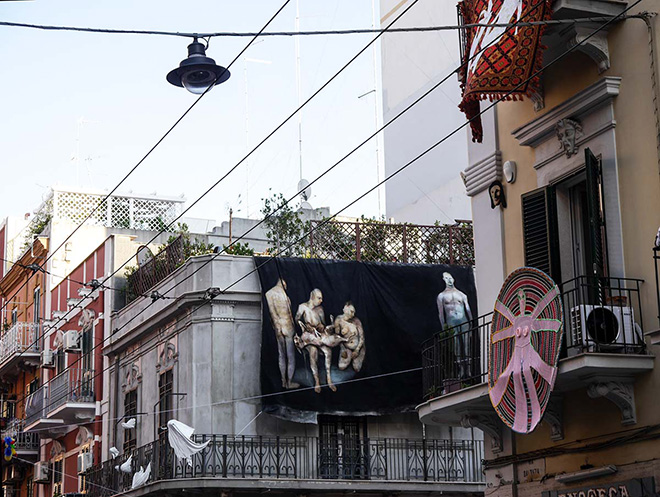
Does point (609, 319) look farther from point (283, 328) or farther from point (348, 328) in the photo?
point (348, 328)

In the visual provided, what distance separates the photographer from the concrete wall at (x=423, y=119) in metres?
35.6

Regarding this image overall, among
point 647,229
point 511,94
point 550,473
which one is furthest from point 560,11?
point 550,473

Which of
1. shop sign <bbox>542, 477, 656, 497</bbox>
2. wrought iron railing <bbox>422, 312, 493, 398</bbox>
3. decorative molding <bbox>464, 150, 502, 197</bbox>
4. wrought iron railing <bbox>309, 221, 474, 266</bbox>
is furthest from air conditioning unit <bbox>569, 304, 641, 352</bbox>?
wrought iron railing <bbox>309, 221, 474, 266</bbox>

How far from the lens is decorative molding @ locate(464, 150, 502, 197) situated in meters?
15.2

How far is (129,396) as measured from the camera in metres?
29.4

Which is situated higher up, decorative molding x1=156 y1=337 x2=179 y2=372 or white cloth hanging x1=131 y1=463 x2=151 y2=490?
decorative molding x1=156 y1=337 x2=179 y2=372

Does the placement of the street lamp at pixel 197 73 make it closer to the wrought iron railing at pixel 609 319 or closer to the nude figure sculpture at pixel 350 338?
the wrought iron railing at pixel 609 319

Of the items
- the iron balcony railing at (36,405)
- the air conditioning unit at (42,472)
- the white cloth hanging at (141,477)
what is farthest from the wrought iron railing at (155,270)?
the air conditioning unit at (42,472)

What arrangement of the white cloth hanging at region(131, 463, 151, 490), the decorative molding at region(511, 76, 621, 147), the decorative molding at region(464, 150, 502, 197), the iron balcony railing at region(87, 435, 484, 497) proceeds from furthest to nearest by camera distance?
the white cloth hanging at region(131, 463, 151, 490) → the iron balcony railing at region(87, 435, 484, 497) → the decorative molding at region(464, 150, 502, 197) → the decorative molding at region(511, 76, 621, 147)

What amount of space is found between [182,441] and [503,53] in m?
12.7

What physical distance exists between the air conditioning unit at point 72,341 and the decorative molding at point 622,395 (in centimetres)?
2285

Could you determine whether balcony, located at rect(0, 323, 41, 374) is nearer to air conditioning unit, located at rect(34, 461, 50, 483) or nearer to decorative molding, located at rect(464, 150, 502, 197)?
air conditioning unit, located at rect(34, 461, 50, 483)

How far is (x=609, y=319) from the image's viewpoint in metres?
12.2

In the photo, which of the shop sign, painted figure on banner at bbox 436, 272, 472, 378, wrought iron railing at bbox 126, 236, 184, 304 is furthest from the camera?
wrought iron railing at bbox 126, 236, 184, 304
